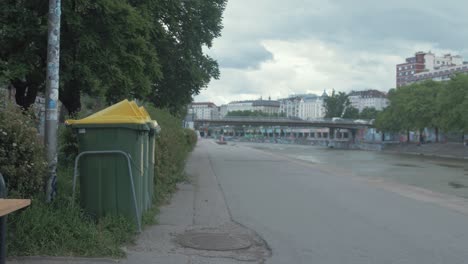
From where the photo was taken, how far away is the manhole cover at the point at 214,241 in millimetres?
6731

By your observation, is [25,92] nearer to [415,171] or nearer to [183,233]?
[183,233]

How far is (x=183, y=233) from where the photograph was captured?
7477mm

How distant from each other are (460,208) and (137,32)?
8.41 m

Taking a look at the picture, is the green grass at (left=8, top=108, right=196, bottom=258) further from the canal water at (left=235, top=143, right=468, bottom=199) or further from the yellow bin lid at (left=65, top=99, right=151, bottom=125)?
the canal water at (left=235, top=143, right=468, bottom=199)

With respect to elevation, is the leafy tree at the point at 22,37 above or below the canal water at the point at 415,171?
above

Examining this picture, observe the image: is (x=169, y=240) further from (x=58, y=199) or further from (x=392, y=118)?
(x=392, y=118)

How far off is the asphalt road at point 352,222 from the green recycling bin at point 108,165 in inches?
81.0

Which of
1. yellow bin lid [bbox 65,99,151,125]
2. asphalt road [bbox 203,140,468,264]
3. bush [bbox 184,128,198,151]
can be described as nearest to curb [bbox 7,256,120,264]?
yellow bin lid [bbox 65,99,151,125]

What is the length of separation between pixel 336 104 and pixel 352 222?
177354 millimetres

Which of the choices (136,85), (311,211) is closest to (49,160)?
(311,211)

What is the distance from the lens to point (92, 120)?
6.75 metres

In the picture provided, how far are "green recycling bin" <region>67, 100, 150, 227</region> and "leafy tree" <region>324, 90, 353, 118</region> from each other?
17922 cm

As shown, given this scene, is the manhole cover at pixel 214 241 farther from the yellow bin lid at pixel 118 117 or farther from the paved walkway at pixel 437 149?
the paved walkway at pixel 437 149

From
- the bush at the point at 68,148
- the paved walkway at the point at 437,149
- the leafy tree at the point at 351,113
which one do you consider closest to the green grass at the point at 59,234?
the bush at the point at 68,148
